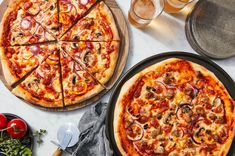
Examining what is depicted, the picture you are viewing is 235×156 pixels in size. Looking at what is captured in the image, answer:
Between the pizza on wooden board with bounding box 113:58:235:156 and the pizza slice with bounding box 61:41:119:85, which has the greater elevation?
the pizza slice with bounding box 61:41:119:85

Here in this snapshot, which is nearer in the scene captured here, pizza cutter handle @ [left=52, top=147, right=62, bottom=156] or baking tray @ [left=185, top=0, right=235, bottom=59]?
pizza cutter handle @ [left=52, top=147, right=62, bottom=156]

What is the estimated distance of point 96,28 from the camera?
581 centimetres

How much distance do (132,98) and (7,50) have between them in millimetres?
1442

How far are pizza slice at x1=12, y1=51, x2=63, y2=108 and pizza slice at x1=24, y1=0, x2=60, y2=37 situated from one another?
11.2 inches

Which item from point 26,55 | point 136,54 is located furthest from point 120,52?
point 26,55

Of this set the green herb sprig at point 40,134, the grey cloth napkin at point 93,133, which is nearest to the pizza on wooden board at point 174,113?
the grey cloth napkin at point 93,133

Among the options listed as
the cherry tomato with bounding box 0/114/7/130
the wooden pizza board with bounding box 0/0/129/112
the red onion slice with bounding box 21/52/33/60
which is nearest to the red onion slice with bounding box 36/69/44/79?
the red onion slice with bounding box 21/52/33/60

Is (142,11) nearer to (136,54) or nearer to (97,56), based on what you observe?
(136,54)

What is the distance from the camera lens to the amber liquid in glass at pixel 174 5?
567 centimetres

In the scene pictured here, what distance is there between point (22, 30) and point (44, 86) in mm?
659

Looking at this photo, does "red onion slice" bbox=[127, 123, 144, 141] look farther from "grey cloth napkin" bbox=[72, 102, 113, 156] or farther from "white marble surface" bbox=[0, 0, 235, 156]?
"white marble surface" bbox=[0, 0, 235, 156]

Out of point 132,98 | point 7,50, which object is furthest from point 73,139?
point 7,50

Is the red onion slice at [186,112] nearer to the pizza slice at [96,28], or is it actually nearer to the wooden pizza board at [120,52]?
the wooden pizza board at [120,52]

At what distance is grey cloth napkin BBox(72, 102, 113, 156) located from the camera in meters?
5.63
